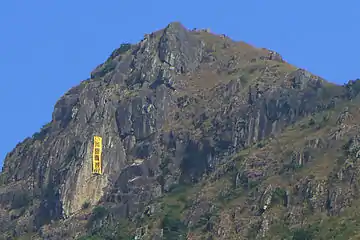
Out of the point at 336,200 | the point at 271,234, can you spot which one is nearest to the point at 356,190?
the point at 336,200

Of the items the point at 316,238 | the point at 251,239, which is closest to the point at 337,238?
the point at 316,238

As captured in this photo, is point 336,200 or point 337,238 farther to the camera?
point 336,200

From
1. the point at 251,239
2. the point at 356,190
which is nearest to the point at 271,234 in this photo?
the point at 251,239

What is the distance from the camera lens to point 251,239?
19912cm

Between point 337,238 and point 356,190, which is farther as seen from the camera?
point 356,190

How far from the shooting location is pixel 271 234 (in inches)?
7790

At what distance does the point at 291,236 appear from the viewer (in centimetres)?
19388

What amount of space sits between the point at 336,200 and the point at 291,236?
11.1 metres

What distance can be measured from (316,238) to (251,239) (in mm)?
13585

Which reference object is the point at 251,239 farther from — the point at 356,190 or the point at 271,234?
the point at 356,190

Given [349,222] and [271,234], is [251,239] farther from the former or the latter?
[349,222]

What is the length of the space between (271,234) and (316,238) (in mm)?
10469

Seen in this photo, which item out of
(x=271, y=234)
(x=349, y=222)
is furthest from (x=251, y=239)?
(x=349, y=222)

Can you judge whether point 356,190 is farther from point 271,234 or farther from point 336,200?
point 271,234
